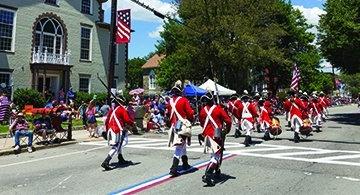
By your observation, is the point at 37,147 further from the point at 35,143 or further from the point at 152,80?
the point at 152,80

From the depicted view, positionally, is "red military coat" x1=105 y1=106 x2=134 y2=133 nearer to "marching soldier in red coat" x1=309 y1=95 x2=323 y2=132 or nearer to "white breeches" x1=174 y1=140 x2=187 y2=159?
"white breeches" x1=174 y1=140 x2=187 y2=159

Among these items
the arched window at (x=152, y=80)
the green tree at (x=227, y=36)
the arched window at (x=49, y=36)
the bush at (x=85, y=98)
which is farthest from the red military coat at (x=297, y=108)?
the arched window at (x=152, y=80)

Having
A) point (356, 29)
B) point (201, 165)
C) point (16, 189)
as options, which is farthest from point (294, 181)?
point (356, 29)

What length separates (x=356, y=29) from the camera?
2912 cm

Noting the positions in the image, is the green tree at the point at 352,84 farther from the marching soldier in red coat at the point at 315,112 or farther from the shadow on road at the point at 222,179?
the shadow on road at the point at 222,179

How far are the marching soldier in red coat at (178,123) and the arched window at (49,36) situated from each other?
25.3 m

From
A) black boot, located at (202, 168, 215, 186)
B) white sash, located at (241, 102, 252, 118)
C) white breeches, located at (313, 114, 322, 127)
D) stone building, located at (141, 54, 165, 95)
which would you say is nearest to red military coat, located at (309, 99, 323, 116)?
white breeches, located at (313, 114, 322, 127)

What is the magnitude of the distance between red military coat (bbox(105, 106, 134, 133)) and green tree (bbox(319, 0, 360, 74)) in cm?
2172

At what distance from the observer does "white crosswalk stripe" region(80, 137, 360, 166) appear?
525 inches

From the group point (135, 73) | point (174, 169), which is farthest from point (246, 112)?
point (135, 73)

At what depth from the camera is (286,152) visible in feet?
48.3

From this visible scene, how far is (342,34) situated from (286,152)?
1881 cm

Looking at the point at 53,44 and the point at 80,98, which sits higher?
the point at 53,44

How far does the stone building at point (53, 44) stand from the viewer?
105ft
